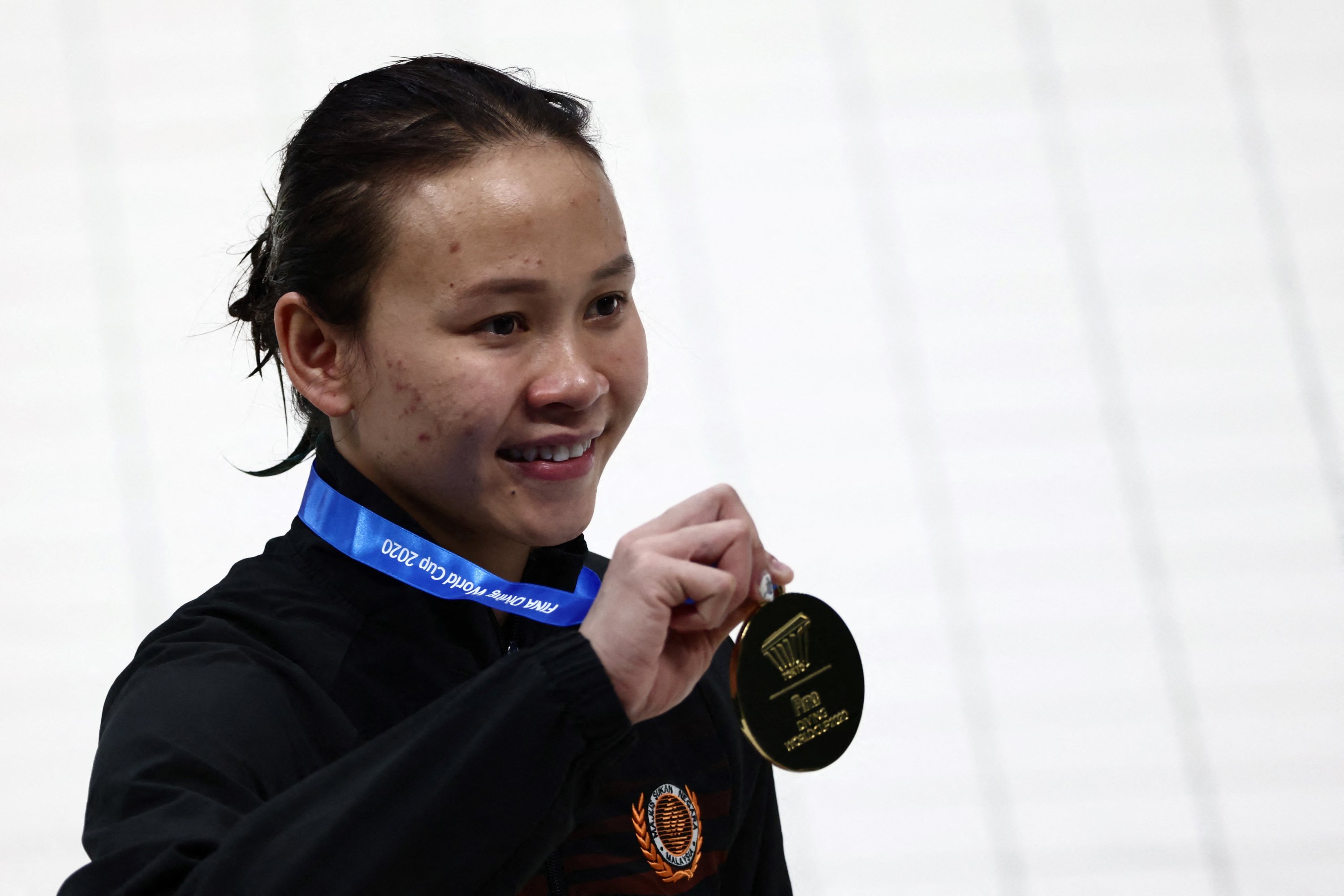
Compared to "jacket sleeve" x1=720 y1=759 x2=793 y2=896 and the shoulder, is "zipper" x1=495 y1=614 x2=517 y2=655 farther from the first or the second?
"jacket sleeve" x1=720 y1=759 x2=793 y2=896

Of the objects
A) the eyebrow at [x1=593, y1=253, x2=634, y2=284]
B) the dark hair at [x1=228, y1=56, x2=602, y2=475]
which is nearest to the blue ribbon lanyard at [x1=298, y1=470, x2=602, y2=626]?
the dark hair at [x1=228, y1=56, x2=602, y2=475]

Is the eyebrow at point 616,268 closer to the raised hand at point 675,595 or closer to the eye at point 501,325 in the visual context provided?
the eye at point 501,325

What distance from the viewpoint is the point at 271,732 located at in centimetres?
111

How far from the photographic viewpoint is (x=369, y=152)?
4.20 feet

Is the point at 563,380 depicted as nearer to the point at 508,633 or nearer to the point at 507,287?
the point at 507,287

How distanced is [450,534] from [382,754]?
1.42 ft

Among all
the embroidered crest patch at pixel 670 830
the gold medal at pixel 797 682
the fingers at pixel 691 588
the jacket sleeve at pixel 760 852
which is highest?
the fingers at pixel 691 588

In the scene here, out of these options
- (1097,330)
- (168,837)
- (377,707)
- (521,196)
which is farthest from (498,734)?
(1097,330)

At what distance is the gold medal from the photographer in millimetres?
1058

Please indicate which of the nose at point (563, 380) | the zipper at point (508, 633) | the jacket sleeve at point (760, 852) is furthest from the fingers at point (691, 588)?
the jacket sleeve at point (760, 852)

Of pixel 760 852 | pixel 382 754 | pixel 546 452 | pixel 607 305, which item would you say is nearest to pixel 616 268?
pixel 607 305

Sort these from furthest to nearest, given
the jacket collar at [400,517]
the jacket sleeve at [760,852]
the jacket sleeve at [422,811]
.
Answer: the jacket sleeve at [760,852], the jacket collar at [400,517], the jacket sleeve at [422,811]

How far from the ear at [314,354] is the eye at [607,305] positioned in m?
0.22

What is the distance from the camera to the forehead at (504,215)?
1.19m
